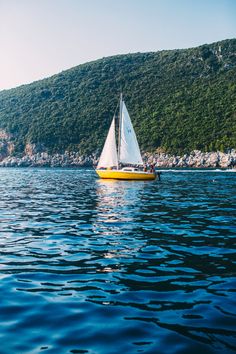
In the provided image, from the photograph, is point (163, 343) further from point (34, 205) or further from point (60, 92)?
point (60, 92)

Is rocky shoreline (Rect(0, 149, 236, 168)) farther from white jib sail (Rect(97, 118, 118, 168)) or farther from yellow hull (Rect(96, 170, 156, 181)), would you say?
white jib sail (Rect(97, 118, 118, 168))

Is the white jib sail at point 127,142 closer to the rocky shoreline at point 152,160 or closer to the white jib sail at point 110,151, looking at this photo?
the white jib sail at point 110,151

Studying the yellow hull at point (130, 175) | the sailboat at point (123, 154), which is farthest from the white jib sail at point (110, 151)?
the yellow hull at point (130, 175)

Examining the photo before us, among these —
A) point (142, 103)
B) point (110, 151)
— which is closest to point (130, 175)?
point (110, 151)

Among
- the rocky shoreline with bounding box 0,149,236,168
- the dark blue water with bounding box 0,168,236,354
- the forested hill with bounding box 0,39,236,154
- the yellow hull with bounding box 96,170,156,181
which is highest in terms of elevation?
the forested hill with bounding box 0,39,236,154

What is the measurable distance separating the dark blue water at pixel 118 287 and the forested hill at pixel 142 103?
91.3 metres

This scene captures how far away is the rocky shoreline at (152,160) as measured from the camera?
10025 cm

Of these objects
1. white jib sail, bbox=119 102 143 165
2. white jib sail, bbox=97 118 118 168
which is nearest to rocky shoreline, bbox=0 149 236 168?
white jib sail, bbox=119 102 143 165

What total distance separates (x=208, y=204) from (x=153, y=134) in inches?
3919

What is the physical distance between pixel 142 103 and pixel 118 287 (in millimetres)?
137468

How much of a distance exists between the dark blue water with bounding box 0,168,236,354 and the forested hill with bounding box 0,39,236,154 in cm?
9135

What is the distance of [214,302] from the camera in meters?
7.52

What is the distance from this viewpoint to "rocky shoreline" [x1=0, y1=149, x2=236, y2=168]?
329ft

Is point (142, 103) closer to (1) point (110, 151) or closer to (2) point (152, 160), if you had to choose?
(2) point (152, 160)
